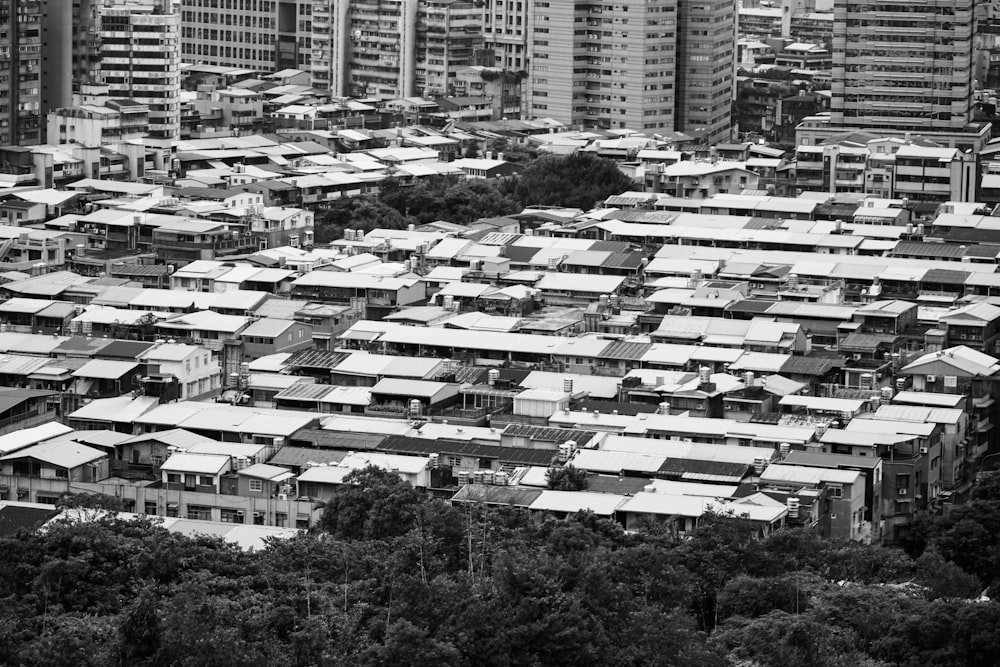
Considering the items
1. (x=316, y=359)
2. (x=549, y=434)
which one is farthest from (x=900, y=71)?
(x=549, y=434)

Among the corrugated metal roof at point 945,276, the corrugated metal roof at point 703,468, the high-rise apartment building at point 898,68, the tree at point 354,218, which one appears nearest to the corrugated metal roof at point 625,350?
the corrugated metal roof at point 703,468

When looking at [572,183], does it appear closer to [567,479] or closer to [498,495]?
[567,479]

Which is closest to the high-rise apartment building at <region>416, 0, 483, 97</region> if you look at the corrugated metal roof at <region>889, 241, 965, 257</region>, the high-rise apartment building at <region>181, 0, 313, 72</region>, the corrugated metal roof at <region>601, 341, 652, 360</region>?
the high-rise apartment building at <region>181, 0, 313, 72</region>

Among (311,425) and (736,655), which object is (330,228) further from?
(736,655)

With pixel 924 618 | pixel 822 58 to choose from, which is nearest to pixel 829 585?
pixel 924 618

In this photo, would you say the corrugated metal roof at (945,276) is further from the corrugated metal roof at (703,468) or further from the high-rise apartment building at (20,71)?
the high-rise apartment building at (20,71)

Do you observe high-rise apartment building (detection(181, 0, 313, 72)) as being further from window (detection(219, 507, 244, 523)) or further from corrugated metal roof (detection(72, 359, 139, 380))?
window (detection(219, 507, 244, 523))
